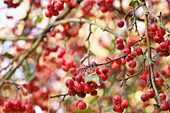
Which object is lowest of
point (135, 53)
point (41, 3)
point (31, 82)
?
point (31, 82)

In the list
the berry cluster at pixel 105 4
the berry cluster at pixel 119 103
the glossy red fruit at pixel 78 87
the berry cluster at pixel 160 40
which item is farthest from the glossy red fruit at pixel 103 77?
the berry cluster at pixel 105 4

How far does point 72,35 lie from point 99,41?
3.72ft

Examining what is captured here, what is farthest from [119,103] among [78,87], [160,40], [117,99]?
[160,40]

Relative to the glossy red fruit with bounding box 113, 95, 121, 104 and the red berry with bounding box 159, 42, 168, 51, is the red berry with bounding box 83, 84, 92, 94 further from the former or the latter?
the red berry with bounding box 159, 42, 168, 51

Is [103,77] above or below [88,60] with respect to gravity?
below

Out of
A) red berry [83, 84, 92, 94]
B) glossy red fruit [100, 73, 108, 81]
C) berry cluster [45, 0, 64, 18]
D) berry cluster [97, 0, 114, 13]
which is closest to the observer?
red berry [83, 84, 92, 94]

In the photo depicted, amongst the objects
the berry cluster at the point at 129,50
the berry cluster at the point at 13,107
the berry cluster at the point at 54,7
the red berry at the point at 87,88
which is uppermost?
the berry cluster at the point at 54,7

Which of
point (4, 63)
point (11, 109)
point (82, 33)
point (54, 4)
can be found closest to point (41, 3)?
point (82, 33)

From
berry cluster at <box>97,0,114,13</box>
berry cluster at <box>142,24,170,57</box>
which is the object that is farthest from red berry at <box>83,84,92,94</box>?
berry cluster at <box>97,0,114,13</box>

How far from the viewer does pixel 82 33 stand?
15.5 feet

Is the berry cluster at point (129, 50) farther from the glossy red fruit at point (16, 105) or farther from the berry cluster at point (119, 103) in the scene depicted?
the glossy red fruit at point (16, 105)

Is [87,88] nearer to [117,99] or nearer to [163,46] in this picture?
[117,99]

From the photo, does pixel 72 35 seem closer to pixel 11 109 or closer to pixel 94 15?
pixel 94 15

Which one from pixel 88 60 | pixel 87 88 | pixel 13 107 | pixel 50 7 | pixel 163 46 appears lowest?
pixel 13 107
